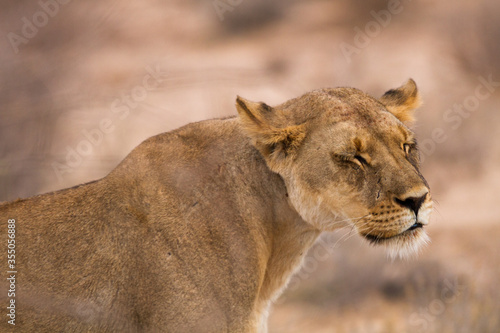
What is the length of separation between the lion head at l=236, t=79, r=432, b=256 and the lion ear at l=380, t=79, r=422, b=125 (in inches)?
17.5

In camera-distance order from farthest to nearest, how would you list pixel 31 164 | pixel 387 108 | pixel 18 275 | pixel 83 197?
pixel 31 164 → pixel 387 108 → pixel 83 197 → pixel 18 275

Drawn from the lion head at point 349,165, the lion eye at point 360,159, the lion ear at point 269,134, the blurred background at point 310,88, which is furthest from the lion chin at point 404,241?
the blurred background at point 310,88

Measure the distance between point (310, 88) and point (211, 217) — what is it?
891cm

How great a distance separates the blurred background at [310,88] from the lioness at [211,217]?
4.29 metres

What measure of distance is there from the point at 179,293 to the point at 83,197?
90cm

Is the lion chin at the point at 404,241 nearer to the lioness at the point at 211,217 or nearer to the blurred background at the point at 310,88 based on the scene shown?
the lioness at the point at 211,217

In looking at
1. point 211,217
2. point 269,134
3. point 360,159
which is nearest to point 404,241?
point 360,159

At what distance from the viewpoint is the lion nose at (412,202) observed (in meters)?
4.07

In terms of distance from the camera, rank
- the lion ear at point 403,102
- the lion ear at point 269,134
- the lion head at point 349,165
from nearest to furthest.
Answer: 1. the lion head at point 349,165
2. the lion ear at point 269,134
3. the lion ear at point 403,102

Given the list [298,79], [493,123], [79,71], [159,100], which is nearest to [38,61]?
[79,71]

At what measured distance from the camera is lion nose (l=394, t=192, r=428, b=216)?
13.4ft

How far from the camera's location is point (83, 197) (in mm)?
4309

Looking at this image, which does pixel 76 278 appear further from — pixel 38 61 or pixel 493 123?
pixel 493 123

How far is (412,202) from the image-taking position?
4.09m
